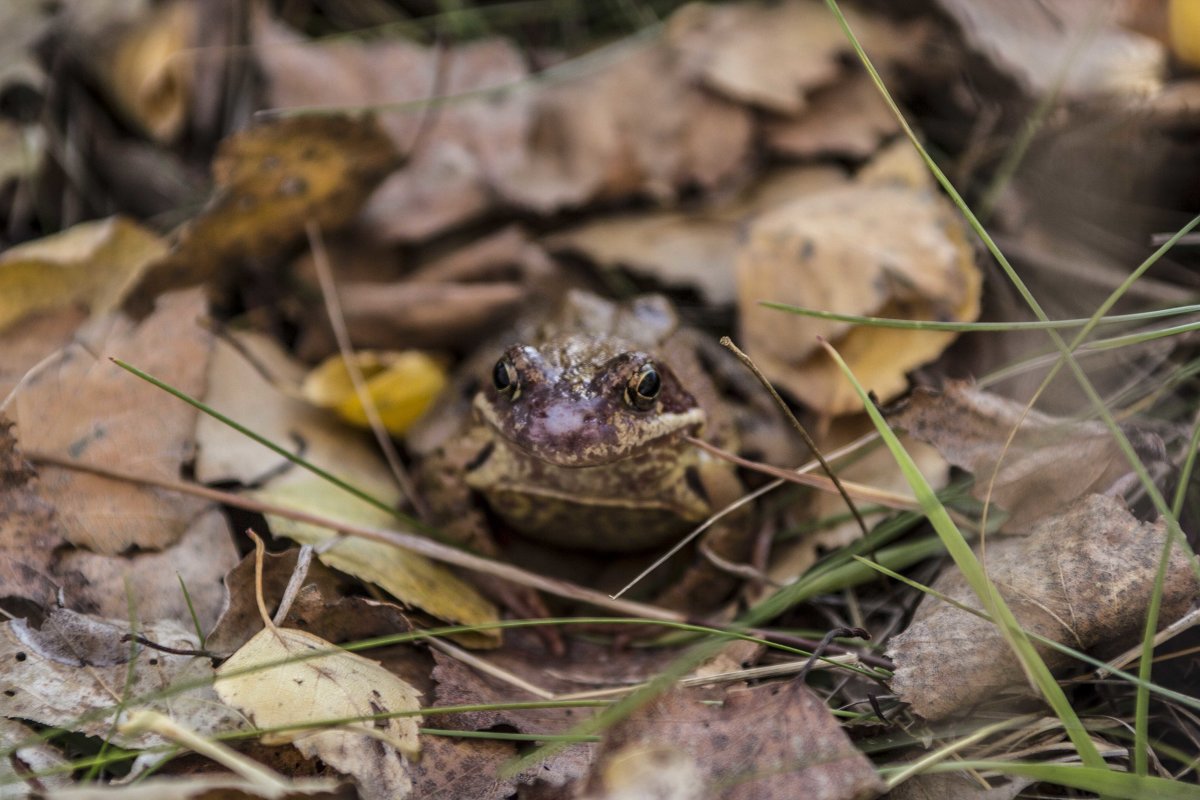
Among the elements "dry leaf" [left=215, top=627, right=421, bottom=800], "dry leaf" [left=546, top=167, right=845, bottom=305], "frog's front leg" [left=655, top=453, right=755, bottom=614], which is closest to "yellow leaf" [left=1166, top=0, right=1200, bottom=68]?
"dry leaf" [left=546, top=167, right=845, bottom=305]

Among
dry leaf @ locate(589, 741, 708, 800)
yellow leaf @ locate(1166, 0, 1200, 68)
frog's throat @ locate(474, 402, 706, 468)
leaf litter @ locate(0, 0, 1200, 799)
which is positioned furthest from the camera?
yellow leaf @ locate(1166, 0, 1200, 68)

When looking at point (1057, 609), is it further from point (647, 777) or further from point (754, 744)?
point (647, 777)

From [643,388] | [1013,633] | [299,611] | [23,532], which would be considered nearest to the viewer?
[1013,633]

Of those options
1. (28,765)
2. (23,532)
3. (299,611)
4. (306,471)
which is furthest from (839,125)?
(28,765)

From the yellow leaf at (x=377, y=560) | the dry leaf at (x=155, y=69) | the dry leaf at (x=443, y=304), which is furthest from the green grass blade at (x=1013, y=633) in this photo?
the dry leaf at (x=155, y=69)

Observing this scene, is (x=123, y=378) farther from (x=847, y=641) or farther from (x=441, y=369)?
(x=847, y=641)

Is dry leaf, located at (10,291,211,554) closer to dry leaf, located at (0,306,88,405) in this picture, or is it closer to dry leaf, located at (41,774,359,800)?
dry leaf, located at (0,306,88,405)

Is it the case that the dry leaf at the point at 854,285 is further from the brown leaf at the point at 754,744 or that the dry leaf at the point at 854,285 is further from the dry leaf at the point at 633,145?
the brown leaf at the point at 754,744

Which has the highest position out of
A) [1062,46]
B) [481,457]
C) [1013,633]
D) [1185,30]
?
[1185,30]
